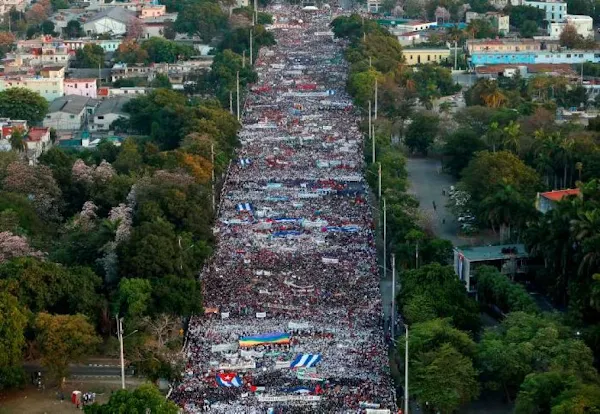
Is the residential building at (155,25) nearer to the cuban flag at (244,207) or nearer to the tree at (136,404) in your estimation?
the cuban flag at (244,207)

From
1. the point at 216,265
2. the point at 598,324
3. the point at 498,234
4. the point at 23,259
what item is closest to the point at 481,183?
the point at 498,234

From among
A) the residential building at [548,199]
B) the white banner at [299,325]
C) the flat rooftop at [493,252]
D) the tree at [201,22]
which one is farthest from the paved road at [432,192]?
the tree at [201,22]

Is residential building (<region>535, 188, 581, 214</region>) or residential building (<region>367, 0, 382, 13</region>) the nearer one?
residential building (<region>535, 188, 581, 214</region>)

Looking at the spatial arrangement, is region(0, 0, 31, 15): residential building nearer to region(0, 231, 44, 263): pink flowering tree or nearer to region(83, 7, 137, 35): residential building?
region(83, 7, 137, 35): residential building

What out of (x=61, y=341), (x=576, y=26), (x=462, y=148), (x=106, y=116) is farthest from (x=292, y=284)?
(x=576, y=26)

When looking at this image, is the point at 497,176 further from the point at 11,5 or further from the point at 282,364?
the point at 11,5

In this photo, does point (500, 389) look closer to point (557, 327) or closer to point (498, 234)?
point (557, 327)

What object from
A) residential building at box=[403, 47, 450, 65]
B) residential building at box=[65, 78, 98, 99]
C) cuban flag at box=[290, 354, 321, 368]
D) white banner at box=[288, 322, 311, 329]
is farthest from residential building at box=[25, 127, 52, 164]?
residential building at box=[403, 47, 450, 65]

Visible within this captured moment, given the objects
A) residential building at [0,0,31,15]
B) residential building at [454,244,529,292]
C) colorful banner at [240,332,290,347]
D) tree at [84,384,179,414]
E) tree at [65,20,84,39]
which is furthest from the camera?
residential building at [0,0,31,15]
